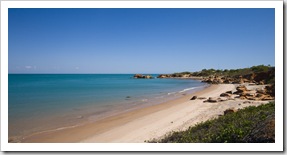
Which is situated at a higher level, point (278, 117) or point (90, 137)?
point (278, 117)

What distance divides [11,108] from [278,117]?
35.5 feet

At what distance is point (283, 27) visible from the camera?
16.5 feet

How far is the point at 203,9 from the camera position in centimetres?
529

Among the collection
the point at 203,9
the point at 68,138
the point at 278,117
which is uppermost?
the point at 203,9

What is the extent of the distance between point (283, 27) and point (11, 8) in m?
5.93

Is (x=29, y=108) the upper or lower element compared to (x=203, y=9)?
lower

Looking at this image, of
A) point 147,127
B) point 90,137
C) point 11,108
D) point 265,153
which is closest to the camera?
point 265,153

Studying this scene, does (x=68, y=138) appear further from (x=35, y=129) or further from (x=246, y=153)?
(x=246, y=153)

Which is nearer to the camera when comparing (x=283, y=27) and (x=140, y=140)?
(x=283, y=27)

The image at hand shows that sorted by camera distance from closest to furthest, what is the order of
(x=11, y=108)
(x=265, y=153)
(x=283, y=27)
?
(x=265, y=153) → (x=283, y=27) → (x=11, y=108)

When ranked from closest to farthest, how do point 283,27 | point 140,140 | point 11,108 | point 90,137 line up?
point 283,27
point 140,140
point 90,137
point 11,108

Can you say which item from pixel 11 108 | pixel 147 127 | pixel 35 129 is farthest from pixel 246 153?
pixel 11 108

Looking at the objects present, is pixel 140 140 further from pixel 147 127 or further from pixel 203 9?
pixel 203 9

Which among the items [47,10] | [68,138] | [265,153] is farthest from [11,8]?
[265,153]
